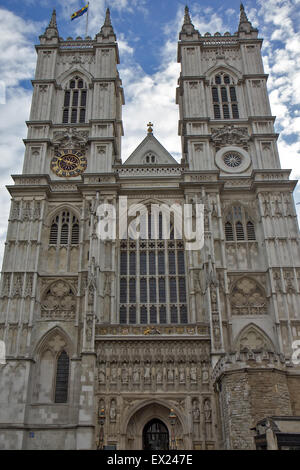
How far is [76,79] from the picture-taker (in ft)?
108

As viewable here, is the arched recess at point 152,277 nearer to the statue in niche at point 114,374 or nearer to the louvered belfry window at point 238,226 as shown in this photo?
the louvered belfry window at point 238,226

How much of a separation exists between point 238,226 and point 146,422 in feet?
39.5

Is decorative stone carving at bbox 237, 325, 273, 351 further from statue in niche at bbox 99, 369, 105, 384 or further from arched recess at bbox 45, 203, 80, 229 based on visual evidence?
arched recess at bbox 45, 203, 80, 229

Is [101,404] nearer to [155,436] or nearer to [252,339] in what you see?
[155,436]

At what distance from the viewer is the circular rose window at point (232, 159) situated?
29.1m

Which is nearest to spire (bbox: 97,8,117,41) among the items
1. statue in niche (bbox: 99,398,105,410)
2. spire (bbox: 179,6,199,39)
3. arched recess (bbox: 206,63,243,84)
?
spire (bbox: 179,6,199,39)

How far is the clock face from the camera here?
29.0m

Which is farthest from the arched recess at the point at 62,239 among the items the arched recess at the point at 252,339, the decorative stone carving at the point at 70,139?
the arched recess at the point at 252,339

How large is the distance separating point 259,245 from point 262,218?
1.54m

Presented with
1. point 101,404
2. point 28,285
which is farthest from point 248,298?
point 28,285

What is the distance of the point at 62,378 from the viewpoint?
75.4 feet

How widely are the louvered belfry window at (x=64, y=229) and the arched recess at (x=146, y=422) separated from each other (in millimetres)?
10106

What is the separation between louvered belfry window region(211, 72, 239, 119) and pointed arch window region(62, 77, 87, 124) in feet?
29.5

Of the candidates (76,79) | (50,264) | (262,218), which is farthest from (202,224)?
(76,79)
